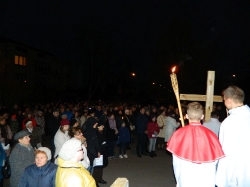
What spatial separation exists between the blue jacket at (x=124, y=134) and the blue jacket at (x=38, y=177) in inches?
279

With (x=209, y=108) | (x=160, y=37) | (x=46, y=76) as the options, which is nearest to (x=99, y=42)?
(x=160, y=37)

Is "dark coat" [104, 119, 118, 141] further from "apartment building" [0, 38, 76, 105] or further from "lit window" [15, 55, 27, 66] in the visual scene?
"lit window" [15, 55, 27, 66]

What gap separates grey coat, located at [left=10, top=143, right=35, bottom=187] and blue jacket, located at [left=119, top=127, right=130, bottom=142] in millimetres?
6129

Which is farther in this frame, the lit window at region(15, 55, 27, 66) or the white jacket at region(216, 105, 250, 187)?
the lit window at region(15, 55, 27, 66)

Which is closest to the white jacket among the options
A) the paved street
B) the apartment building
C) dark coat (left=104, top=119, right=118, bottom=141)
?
the paved street

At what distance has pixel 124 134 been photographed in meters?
11.3

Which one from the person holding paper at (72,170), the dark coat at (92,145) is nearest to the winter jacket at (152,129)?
the dark coat at (92,145)

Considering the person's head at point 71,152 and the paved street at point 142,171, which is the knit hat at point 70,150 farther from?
the paved street at point 142,171

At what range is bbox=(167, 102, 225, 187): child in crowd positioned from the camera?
10.3 ft

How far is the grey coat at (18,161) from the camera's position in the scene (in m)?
5.06

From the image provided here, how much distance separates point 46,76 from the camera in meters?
48.8

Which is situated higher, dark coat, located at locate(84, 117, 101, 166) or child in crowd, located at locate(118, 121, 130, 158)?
dark coat, located at locate(84, 117, 101, 166)

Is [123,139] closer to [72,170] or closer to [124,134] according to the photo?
[124,134]

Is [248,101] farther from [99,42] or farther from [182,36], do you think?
[99,42]
